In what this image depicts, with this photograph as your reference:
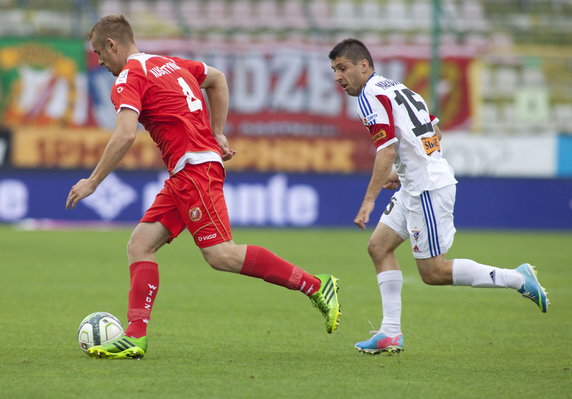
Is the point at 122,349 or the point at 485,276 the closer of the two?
the point at 122,349

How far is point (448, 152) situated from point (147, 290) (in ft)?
49.4

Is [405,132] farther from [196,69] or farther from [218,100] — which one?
[196,69]

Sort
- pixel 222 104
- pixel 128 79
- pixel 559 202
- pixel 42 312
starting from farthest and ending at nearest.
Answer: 1. pixel 559 202
2. pixel 42 312
3. pixel 222 104
4. pixel 128 79

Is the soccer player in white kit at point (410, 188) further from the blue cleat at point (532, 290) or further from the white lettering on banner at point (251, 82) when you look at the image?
the white lettering on banner at point (251, 82)

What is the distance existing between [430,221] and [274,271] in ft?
3.30

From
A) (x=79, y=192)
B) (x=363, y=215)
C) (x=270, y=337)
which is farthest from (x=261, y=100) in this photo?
(x=79, y=192)

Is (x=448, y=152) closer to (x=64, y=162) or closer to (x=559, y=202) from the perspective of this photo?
(x=559, y=202)

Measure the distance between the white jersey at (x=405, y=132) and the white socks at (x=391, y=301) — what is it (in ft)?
1.85

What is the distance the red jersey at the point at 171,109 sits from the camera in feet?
20.6

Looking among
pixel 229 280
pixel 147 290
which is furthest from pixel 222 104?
pixel 229 280

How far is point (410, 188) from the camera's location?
6.60 metres

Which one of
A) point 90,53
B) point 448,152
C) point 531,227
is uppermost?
point 90,53

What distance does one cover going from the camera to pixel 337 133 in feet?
70.0

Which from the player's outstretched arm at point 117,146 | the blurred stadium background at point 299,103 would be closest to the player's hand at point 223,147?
the player's outstretched arm at point 117,146
